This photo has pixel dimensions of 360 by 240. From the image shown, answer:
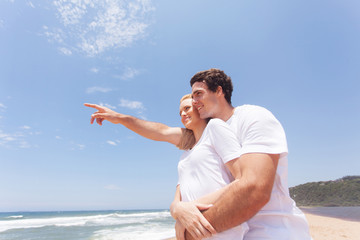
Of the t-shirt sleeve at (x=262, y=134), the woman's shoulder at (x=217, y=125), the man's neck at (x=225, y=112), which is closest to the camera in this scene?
the t-shirt sleeve at (x=262, y=134)

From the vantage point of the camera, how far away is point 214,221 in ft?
3.63

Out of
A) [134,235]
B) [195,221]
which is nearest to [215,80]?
[195,221]

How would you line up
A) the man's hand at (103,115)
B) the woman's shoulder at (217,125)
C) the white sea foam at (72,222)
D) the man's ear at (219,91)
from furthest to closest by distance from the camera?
the white sea foam at (72,222) < the man's hand at (103,115) < the man's ear at (219,91) < the woman's shoulder at (217,125)

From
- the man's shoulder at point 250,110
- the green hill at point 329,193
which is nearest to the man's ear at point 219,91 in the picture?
the man's shoulder at point 250,110

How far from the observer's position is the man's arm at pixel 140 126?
7.33 feet

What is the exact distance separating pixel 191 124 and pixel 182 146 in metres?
0.28

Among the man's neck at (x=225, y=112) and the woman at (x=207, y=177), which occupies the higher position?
the man's neck at (x=225, y=112)

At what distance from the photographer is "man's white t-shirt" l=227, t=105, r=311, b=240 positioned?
3.91 ft

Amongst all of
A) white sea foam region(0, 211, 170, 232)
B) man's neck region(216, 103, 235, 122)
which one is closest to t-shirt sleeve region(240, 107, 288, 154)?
man's neck region(216, 103, 235, 122)

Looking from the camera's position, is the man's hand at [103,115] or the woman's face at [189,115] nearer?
the woman's face at [189,115]

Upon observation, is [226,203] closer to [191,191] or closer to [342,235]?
[191,191]

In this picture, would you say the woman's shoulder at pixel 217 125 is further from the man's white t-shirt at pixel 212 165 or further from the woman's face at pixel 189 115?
the woman's face at pixel 189 115

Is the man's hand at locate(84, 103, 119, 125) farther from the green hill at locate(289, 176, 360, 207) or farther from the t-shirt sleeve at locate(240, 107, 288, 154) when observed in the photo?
the green hill at locate(289, 176, 360, 207)

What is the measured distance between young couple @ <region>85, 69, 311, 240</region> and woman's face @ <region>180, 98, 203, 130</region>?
328 mm
